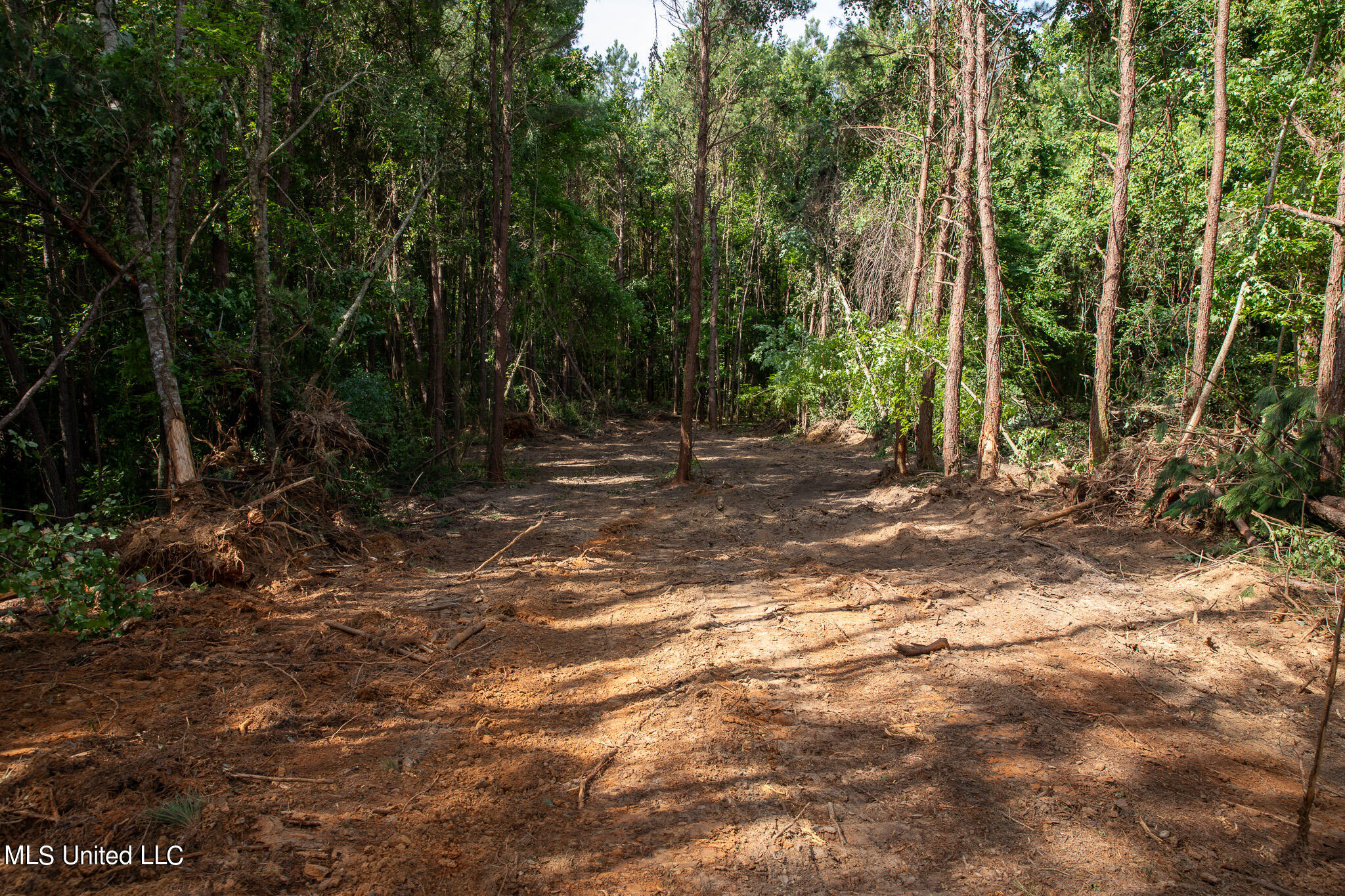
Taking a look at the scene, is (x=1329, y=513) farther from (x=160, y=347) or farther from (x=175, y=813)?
(x=160, y=347)

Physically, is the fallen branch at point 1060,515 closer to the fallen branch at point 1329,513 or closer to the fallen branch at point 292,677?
the fallen branch at point 1329,513

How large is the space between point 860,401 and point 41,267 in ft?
43.7

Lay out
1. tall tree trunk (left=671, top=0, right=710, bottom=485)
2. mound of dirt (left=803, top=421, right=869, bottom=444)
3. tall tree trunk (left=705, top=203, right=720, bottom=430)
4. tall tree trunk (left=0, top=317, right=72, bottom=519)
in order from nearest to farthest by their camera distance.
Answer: tall tree trunk (left=0, top=317, right=72, bottom=519), tall tree trunk (left=671, top=0, right=710, bottom=485), mound of dirt (left=803, top=421, right=869, bottom=444), tall tree trunk (left=705, top=203, right=720, bottom=430)

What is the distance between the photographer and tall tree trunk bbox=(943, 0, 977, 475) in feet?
38.7

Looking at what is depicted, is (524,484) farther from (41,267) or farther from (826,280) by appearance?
(826,280)

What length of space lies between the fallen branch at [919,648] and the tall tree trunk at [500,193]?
997 centimetres

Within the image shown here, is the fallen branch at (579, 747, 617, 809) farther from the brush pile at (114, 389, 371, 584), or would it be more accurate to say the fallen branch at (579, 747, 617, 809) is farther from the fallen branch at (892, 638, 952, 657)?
Result: the brush pile at (114, 389, 371, 584)

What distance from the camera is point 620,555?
8.86 m

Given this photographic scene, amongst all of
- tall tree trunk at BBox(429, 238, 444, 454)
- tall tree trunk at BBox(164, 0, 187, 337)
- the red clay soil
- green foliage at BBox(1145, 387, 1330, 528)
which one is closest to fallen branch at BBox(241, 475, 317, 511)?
the red clay soil

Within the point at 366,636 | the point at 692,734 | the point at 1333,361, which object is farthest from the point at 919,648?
the point at 1333,361

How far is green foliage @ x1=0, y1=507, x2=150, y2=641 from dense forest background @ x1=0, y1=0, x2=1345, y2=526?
6.54 feet

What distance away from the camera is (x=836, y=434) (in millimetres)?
22750

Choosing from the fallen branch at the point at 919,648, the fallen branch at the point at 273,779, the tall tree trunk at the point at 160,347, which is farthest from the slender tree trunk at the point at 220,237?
the fallen branch at the point at 919,648

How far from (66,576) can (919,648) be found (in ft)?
20.2
